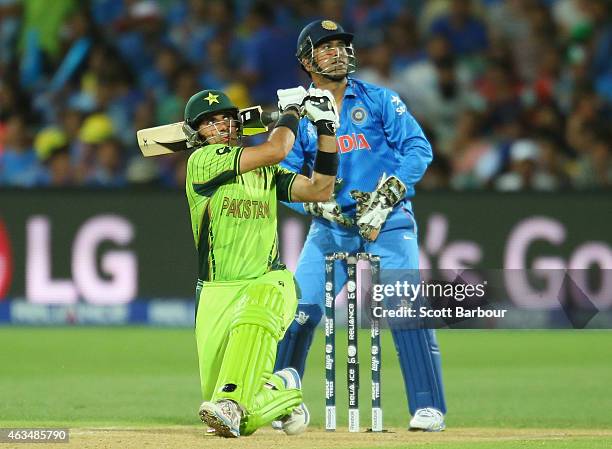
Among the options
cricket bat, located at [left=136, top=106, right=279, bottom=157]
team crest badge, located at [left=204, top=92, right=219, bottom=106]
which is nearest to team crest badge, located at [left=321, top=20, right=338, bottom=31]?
cricket bat, located at [left=136, top=106, right=279, bottom=157]

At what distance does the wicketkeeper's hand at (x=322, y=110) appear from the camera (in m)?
7.27

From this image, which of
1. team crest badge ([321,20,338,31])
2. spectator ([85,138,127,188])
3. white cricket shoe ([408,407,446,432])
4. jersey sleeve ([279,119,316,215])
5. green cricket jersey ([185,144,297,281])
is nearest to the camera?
green cricket jersey ([185,144,297,281])

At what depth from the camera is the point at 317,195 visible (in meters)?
7.30

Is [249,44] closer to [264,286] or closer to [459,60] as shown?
[459,60]

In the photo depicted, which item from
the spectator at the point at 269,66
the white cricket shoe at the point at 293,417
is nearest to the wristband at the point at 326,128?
the white cricket shoe at the point at 293,417

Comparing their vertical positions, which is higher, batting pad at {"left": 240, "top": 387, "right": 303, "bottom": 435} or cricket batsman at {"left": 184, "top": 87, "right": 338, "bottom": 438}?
cricket batsman at {"left": 184, "top": 87, "right": 338, "bottom": 438}

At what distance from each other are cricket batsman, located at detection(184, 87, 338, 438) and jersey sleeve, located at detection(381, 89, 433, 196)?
89 cm

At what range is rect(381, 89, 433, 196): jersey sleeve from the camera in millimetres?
8125

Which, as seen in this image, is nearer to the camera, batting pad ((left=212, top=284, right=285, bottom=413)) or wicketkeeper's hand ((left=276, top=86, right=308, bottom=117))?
batting pad ((left=212, top=284, right=285, bottom=413))

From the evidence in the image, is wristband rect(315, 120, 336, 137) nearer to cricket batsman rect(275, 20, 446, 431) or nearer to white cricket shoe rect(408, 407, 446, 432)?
cricket batsman rect(275, 20, 446, 431)

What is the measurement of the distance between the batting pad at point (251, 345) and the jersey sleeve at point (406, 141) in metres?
1.28

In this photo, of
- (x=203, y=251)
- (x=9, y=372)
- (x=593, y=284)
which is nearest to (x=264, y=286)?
(x=203, y=251)

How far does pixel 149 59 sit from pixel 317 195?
30.1 feet
